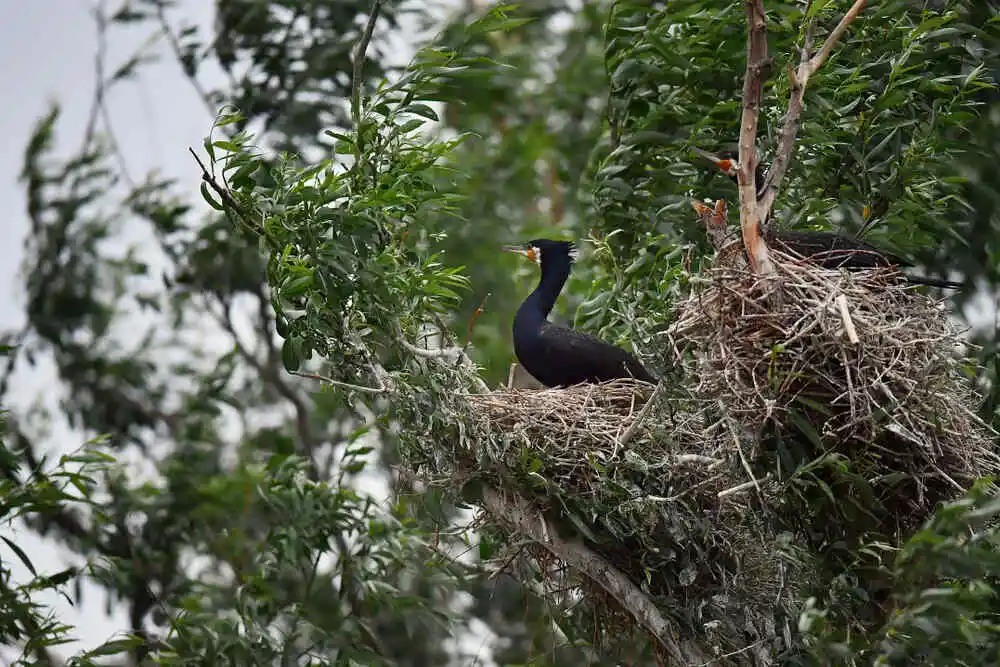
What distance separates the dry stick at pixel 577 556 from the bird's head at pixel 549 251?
2115 mm

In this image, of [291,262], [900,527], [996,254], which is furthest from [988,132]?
[291,262]

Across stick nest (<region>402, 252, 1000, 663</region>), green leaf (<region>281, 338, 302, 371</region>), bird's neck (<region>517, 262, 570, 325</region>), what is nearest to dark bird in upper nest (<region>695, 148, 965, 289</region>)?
stick nest (<region>402, 252, 1000, 663</region>)

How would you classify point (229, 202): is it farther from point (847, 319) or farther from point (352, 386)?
point (847, 319)

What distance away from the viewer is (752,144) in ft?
17.4

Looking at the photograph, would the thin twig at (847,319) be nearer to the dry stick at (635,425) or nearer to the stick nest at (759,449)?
the stick nest at (759,449)

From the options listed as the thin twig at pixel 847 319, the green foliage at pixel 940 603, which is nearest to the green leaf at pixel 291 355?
the thin twig at pixel 847 319

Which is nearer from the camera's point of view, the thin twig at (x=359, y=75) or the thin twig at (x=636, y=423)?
the thin twig at (x=636, y=423)

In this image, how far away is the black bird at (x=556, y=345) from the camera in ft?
22.4

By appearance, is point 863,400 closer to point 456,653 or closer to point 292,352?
point 292,352

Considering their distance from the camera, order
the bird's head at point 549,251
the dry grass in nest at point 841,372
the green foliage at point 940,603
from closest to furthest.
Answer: the green foliage at point 940,603 < the dry grass in nest at point 841,372 < the bird's head at point 549,251

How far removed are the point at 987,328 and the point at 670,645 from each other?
4.20 meters

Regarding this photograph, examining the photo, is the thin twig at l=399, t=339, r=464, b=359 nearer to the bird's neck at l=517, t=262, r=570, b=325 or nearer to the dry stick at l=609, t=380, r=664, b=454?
the dry stick at l=609, t=380, r=664, b=454

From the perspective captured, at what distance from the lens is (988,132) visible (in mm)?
8688

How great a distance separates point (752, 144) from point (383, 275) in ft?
5.05
